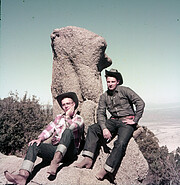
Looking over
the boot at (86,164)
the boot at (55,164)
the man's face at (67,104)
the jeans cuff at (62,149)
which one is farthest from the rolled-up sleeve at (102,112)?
the boot at (55,164)

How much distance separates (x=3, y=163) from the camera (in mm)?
4340

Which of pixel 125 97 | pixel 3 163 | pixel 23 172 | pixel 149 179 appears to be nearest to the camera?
pixel 23 172

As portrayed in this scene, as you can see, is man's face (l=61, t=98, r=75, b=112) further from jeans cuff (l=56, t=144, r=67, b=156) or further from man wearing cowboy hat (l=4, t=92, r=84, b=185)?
jeans cuff (l=56, t=144, r=67, b=156)

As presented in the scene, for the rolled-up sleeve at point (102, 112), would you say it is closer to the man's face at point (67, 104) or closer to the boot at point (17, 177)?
the man's face at point (67, 104)

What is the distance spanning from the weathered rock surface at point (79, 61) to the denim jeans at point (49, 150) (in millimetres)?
1152

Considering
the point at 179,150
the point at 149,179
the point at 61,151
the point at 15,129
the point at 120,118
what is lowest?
the point at 149,179

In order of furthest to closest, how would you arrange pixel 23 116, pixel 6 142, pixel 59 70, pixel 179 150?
pixel 179 150 → pixel 23 116 → pixel 6 142 → pixel 59 70

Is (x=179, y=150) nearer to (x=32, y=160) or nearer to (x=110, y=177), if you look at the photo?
(x=110, y=177)

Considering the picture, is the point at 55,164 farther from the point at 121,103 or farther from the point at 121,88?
the point at 121,88

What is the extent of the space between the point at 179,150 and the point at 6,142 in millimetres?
14026

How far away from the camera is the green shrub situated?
825 cm

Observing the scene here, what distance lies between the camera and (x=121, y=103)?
355 cm

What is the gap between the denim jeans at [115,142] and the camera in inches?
115

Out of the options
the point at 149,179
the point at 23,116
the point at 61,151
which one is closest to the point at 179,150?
the point at 149,179
